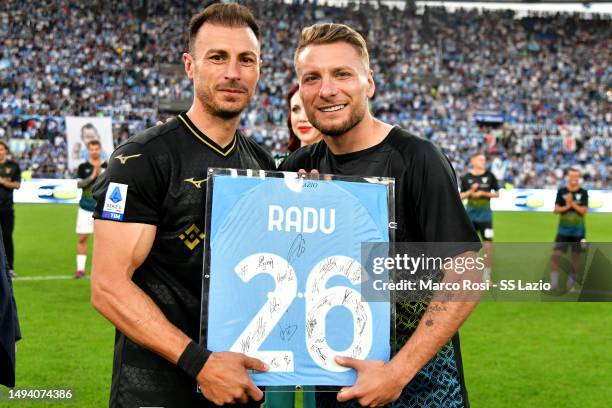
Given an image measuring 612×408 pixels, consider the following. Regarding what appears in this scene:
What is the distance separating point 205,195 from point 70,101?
30.7 metres

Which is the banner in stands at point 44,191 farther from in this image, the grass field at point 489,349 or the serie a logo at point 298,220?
the serie a logo at point 298,220

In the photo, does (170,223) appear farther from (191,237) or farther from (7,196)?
(7,196)

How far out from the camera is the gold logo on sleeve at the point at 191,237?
2503 millimetres

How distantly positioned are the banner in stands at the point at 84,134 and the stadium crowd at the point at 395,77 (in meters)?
7.70

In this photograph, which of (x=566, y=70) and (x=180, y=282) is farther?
(x=566, y=70)

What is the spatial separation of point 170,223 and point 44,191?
18906mm

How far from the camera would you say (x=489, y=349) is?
7352 millimetres

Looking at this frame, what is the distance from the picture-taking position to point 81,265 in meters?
10.8

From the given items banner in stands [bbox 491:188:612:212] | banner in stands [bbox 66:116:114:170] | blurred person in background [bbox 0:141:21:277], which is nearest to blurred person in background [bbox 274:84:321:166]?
blurred person in background [bbox 0:141:21:277]

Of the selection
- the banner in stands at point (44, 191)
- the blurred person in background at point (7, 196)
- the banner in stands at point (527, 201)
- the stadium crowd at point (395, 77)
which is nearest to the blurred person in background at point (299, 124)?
the blurred person in background at point (7, 196)

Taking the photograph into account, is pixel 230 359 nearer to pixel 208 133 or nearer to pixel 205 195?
pixel 205 195

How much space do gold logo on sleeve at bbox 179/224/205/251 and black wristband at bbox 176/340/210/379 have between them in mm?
433

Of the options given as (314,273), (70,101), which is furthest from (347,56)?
(70,101)

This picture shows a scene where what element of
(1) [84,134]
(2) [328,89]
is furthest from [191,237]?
(1) [84,134]
